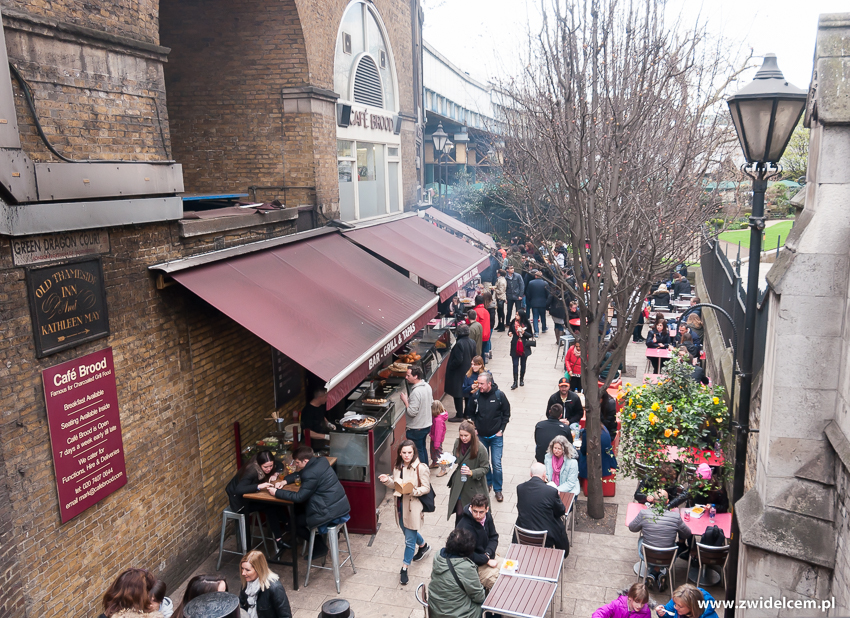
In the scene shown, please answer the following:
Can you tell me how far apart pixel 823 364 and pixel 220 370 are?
21.9ft

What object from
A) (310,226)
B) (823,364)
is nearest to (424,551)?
(823,364)

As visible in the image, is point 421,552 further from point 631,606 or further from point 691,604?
point 691,604

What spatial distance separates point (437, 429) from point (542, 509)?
3.64m

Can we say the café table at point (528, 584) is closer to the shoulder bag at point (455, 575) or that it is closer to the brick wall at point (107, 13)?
the shoulder bag at point (455, 575)

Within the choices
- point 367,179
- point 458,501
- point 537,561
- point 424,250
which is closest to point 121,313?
point 458,501

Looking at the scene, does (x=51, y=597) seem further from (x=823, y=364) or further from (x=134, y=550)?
(x=823, y=364)

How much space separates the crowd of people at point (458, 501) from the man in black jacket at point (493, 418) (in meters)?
0.01

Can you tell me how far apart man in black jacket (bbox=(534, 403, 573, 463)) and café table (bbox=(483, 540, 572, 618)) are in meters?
1.97

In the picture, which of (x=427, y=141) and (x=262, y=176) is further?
(x=427, y=141)

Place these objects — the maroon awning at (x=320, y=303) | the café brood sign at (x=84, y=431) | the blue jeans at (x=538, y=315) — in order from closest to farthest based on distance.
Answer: the café brood sign at (x=84, y=431) → the maroon awning at (x=320, y=303) → the blue jeans at (x=538, y=315)

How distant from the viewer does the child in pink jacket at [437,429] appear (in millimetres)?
10578

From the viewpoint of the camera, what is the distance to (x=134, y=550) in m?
6.89

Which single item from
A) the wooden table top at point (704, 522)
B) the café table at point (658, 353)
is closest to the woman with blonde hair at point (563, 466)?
the wooden table top at point (704, 522)

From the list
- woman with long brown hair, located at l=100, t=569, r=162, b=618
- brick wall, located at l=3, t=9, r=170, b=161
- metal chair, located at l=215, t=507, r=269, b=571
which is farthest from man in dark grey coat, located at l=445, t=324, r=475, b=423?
woman with long brown hair, located at l=100, t=569, r=162, b=618
